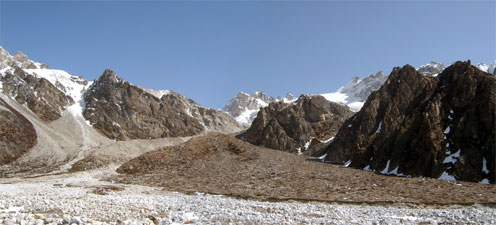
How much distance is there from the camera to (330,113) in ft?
465

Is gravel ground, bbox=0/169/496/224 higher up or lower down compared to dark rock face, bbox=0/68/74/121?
lower down

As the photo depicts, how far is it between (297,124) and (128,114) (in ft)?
318

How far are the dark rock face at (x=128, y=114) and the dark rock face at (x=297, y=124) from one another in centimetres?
5706

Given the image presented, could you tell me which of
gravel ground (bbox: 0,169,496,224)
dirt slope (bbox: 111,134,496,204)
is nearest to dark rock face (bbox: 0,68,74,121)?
dirt slope (bbox: 111,134,496,204)

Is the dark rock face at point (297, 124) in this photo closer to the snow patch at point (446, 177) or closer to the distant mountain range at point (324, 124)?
the distant mountain range at point (324, 124)

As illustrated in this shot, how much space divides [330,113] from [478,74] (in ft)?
319

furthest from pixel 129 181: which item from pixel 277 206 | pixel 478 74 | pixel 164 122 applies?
pixel 164 122

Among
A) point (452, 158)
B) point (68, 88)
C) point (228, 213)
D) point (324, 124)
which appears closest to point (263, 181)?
point (228, 213)

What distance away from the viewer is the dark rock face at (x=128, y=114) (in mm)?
151750

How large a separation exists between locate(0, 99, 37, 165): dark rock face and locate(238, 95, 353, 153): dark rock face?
74.6m

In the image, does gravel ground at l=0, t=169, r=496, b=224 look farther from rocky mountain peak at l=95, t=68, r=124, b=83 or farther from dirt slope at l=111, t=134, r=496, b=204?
rocky mountain peak at l=95, t=68, r=124, b=83

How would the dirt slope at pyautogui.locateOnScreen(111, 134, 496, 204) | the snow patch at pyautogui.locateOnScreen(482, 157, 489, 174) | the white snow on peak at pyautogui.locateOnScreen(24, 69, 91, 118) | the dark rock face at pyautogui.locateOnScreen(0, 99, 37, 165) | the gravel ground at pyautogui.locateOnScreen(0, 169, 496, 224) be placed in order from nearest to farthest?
the gravel ground at pyautogui.locateOnScreen(0, 169, 496, 224), the dirt slope at pyautogui.locateOnScreen(111, 134, 496, 204), the snow patch at pyautogui.locateOnScreen(482, 157, 489, 174), the dark rock face at pyautogui.locateOnScreen(0, 99, 37, 165), the white snow on peak at pyautogui.locateOnScreen(24, 69, 91, 118)

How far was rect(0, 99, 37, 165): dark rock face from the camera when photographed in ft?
246

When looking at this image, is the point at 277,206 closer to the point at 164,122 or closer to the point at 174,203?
the point at 174,203
